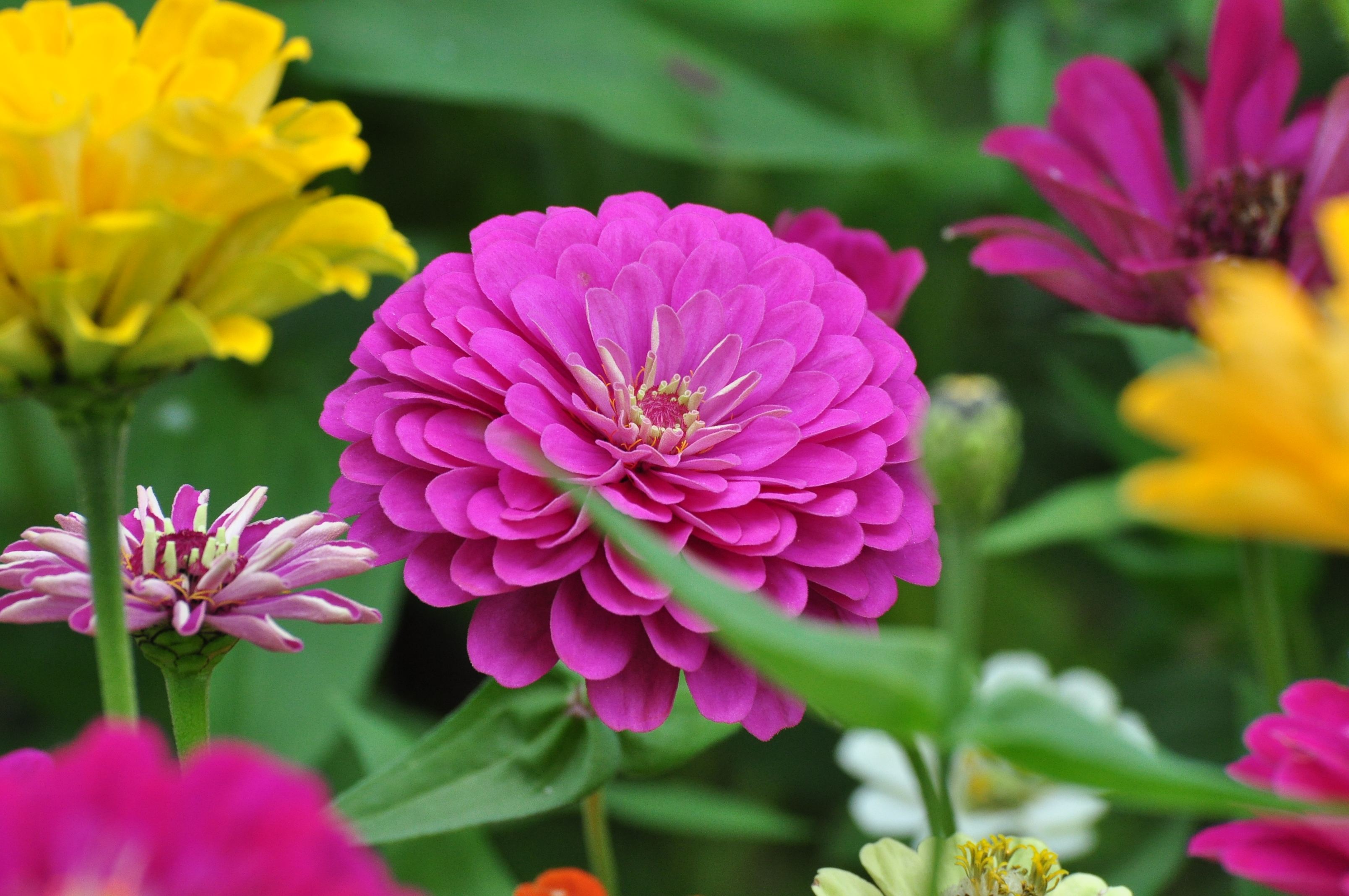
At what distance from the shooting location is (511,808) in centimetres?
22

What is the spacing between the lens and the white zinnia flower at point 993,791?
1.32 feet

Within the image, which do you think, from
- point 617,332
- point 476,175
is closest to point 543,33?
point 476,175

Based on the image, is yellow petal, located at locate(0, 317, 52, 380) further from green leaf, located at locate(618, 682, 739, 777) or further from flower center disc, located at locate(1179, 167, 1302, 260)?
flower center disc, located at locate(1179, 167, 1302, 260)

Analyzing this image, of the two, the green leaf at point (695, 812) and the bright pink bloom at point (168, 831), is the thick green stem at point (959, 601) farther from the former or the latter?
the green leaf at point (695, 812)

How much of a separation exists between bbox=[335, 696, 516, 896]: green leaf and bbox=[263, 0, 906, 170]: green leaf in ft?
0.77

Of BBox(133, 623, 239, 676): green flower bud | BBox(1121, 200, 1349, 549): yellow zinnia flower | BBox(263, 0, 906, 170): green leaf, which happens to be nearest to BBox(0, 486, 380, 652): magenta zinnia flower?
BBox(133, 623, 239, 676): green flower bud

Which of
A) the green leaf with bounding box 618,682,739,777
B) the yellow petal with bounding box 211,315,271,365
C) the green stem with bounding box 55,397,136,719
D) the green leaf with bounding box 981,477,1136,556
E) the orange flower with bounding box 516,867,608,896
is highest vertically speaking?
the green leaf with bounding box 981,477,1136,556

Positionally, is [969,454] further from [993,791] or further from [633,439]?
[993,791]

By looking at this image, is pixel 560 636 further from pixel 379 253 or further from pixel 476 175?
pixel 476 175

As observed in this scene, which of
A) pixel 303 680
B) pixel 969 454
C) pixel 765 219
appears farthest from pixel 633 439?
pixel 765 219

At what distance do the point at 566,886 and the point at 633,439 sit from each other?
0.08 m

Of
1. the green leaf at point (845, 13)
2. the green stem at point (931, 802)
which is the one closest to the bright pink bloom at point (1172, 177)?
the green stem at point (931, 802)

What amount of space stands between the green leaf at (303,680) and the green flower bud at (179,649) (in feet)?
0.66

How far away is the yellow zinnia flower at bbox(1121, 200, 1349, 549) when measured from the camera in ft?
0.35
